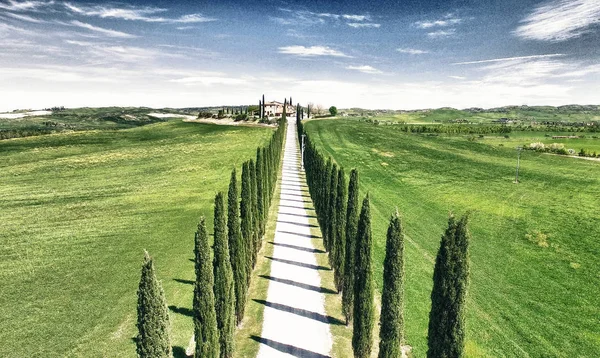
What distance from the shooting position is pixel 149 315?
9.70 meters

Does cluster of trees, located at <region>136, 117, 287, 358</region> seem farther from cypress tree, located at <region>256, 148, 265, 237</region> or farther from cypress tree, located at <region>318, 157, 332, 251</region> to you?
cypress tree, located at <region>318, 157, 332, 251</region>

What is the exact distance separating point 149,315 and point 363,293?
9.44 meters

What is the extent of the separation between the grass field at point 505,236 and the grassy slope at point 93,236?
1497cm

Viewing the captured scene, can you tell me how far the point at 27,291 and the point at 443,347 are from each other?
23183 millimetres

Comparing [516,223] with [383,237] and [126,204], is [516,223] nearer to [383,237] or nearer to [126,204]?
[383,237]

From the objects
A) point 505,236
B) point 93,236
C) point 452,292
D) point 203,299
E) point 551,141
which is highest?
point 551,141

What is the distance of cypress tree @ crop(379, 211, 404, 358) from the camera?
12.9 metres

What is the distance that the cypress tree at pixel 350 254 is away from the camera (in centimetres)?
1825

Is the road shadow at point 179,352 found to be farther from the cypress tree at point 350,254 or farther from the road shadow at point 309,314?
the cypress tree at point 350,254

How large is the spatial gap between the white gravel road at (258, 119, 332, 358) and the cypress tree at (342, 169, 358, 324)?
4.50 ft

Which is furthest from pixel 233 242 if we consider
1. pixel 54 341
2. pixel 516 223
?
pixel 516 223

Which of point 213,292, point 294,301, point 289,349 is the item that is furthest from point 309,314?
point 213,292

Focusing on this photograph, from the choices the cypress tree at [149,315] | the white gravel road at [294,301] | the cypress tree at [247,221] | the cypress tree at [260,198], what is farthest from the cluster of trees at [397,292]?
the cypress tree at [260,198]

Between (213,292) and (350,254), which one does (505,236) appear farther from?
(213,292)
